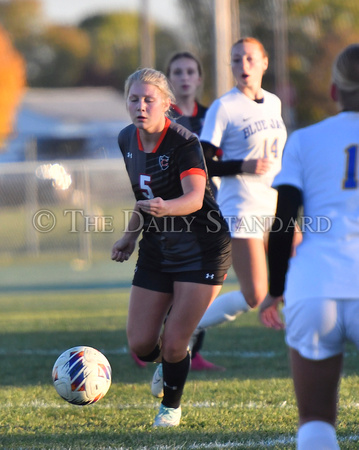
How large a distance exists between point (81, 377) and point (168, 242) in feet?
2.97

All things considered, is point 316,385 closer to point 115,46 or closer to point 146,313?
point 146,313

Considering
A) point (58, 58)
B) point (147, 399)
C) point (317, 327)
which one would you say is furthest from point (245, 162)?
point (58, 58)

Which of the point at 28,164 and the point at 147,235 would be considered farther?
the point at 28,164

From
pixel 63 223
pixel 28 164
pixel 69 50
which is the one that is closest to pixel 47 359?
pixel 28 164

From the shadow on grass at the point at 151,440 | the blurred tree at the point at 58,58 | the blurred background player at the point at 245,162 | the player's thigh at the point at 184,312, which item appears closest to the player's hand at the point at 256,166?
the blurred background player at the point at 245,162

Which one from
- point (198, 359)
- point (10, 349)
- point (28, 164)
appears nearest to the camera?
point (198, 359)

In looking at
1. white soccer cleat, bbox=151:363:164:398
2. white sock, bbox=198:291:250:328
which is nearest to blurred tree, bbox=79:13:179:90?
white sock, bbox=198:291:250:328

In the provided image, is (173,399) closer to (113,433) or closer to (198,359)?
(113,433)

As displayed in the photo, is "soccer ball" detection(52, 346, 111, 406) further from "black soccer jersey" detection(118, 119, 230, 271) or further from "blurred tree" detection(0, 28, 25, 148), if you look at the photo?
"blurred tree" detection(0, 28, 25, 148)

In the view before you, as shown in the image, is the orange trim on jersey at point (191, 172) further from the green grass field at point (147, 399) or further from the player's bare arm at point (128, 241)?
the green grass field at point (147, 399)

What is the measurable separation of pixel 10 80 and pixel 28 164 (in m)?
32.9

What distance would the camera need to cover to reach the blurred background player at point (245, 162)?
5820 mm

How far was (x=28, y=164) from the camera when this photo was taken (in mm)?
17000

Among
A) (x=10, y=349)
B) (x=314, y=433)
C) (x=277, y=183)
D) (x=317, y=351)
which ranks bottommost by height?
(x=10, y=349)
